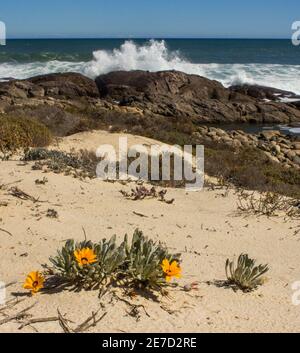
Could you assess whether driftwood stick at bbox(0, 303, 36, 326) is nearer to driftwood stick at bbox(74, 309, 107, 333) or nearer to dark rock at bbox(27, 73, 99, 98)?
driftwood stick at bbox(74, 309, 107, 333)

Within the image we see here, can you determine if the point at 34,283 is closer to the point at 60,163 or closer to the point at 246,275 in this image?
the point at 246,275

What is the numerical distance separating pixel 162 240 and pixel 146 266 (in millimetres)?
1432

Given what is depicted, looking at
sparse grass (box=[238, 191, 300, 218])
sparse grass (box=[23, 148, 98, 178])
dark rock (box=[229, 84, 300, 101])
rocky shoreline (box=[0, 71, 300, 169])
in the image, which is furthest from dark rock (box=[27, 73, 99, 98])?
sparse grass (box=[238, 191, 300, 218])

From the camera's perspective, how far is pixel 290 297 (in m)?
3.92

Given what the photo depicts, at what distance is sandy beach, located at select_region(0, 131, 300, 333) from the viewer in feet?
11.1

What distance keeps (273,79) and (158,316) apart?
127 feet

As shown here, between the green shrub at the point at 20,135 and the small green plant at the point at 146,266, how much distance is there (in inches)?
195

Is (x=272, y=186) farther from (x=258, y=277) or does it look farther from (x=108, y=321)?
(x=108, y=321)

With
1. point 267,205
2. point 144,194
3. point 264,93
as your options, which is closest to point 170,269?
point 144,194

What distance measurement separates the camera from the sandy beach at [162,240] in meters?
3.38

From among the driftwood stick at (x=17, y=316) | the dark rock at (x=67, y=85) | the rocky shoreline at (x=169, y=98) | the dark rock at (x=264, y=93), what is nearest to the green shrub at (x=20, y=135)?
the driftwood stick at (x=17, y=316)

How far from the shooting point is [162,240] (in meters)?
5.07

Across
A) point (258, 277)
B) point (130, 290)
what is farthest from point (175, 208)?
point (130, 290)

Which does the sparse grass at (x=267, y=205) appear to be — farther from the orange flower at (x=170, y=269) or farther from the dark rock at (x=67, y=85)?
the dark rock at (x=67, y=85)
